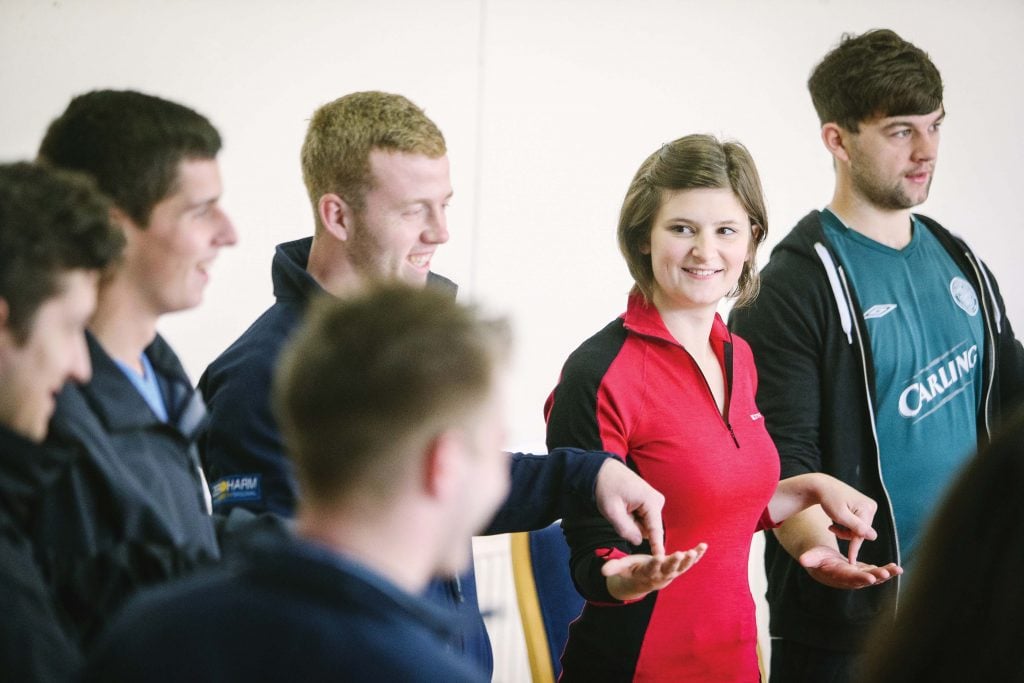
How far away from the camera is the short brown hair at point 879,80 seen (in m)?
2.37

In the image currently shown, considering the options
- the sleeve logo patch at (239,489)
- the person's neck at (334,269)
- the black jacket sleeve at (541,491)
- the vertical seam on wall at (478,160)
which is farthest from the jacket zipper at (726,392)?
the vertical seam on wall at (478,160)

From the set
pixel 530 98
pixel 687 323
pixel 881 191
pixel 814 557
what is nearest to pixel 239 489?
pixel 687 323

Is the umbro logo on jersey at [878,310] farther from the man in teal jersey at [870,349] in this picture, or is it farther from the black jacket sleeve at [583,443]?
the black jacket sleeve at [583,443]

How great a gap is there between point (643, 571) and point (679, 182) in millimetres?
758

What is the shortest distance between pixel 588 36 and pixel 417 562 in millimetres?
2892

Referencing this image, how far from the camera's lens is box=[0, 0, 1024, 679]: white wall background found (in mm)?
2842

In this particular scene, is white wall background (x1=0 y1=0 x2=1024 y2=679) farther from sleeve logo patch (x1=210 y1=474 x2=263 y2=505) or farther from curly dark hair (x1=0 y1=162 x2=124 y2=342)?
curly dark hair (x1=0 y1=162 x2=124 y2=342)

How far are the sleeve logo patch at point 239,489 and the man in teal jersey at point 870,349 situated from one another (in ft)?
3.53

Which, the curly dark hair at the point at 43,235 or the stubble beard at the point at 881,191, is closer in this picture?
the curly dark hair at the point at 43,235

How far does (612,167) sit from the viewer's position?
11.9 ft

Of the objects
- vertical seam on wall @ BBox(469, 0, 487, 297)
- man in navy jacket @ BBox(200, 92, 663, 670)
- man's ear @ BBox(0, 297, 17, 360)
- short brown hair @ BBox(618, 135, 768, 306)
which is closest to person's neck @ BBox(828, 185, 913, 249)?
short brown hair @ BBox(618, 135, 768, 306)

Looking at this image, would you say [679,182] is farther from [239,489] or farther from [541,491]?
[239,489]

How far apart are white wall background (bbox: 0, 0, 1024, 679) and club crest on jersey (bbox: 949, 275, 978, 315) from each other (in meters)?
1.19

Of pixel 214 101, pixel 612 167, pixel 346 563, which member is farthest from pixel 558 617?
pixel 612 167
